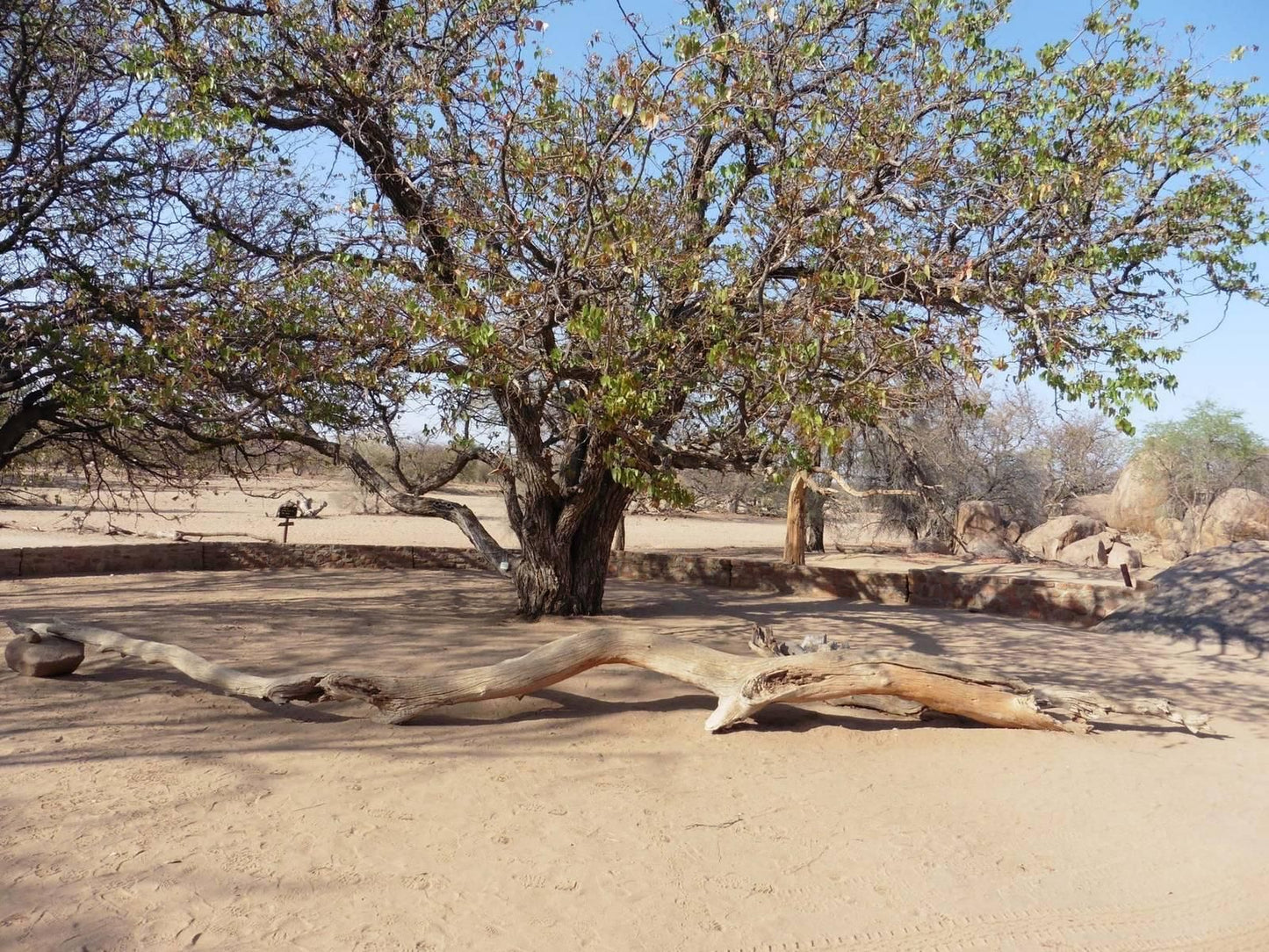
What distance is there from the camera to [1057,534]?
22906mm

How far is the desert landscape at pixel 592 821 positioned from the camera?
11.3 ft

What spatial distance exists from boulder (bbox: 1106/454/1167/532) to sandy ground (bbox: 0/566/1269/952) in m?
21.0

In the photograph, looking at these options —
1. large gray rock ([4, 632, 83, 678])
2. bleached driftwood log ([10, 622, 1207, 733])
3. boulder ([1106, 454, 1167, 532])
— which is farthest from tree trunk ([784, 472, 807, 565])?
boulder ([1106, 454, 1167, 532])

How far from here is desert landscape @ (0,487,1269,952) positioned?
346 centimetres

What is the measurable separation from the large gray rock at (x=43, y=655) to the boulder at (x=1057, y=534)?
20952 mm

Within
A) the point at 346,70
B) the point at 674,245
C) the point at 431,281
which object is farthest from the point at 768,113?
the point at 346,70

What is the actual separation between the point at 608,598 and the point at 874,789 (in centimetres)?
644

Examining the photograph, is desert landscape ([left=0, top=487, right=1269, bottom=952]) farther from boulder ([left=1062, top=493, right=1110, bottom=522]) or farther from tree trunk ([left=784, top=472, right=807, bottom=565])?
boulder ([left=1062, top=493, right=1110, bottom=522])

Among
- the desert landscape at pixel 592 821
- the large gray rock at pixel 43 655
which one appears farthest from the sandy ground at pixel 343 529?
the desert landscape at pixel 592 821

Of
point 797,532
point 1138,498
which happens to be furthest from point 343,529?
point 1138,498

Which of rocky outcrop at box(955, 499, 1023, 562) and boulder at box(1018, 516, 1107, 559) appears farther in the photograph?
boulder at box(1018, 516, 1107, 559)

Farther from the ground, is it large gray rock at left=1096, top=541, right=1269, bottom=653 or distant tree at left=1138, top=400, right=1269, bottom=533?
distant tree at left=1138, top=400, right=1269, bottom=533

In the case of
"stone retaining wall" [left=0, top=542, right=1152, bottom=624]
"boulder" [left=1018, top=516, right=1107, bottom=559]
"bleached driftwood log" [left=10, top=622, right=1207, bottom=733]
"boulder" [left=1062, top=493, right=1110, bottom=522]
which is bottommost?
"bleached driftwood log" [left=10, top=622, right=1207, bottom=733]

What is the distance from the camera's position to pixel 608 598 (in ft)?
36.6
